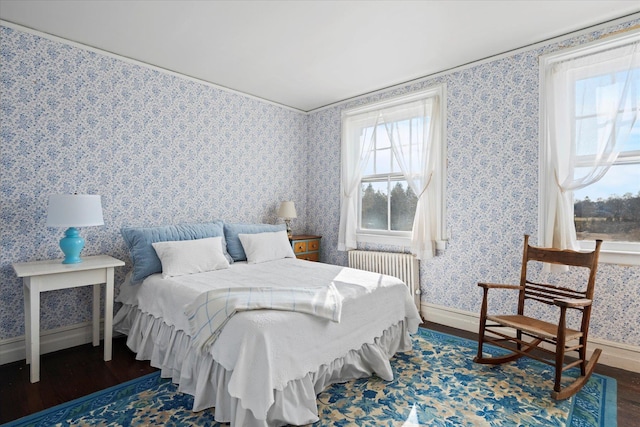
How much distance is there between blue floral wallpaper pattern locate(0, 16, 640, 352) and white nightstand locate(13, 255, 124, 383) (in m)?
0.25

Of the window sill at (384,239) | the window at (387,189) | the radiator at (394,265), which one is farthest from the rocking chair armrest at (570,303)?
the window at (387,189)

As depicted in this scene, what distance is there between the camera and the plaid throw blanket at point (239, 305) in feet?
6.38

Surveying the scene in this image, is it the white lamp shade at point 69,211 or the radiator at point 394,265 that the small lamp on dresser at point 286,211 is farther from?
the white lamp shade at point 69,211

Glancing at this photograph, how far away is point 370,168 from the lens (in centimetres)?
439

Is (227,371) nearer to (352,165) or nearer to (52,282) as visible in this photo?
(52,282)

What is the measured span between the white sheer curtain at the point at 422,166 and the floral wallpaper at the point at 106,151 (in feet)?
6.30

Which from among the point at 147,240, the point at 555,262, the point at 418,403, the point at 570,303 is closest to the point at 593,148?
the point at 555,262

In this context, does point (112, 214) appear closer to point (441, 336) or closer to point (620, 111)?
point (441, 336)

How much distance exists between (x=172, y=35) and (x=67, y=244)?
1.91 metres

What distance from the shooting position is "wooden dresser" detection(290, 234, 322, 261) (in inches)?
174

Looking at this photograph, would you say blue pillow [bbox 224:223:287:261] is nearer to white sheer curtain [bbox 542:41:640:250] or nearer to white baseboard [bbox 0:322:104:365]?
white baseboard [bbox 0:322:104:365]

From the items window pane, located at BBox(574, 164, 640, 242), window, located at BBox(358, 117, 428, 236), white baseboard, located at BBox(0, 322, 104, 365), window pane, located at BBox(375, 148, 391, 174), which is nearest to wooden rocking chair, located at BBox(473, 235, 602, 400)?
window pane, located at BBox(574, 164, 640, 242)

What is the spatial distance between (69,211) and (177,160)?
1282 millimetres

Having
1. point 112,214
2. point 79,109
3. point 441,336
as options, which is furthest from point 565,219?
point 79,109
